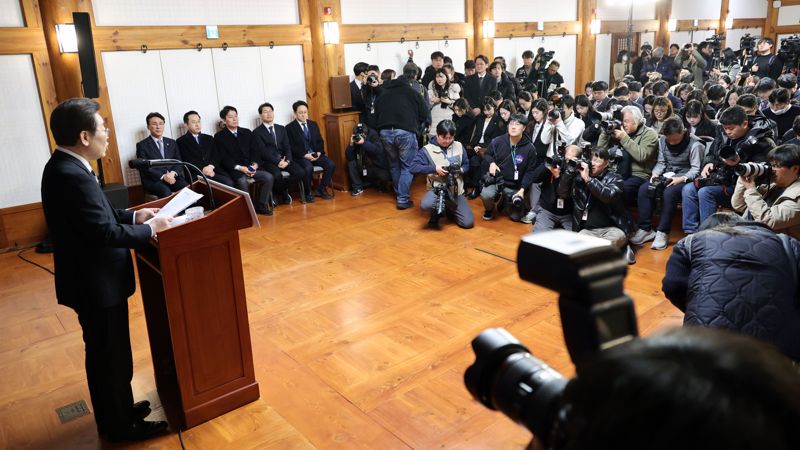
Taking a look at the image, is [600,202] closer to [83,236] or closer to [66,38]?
[83,236]

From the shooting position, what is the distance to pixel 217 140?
6707mm

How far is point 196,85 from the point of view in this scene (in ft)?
21.9

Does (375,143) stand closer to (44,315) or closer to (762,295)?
(44,315)

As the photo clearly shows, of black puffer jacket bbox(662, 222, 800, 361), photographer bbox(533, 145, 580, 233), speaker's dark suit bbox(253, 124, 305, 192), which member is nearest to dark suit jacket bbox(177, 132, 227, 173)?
speaker's dark suit bbox(253, 124, 305, 192)

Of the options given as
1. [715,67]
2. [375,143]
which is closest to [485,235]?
[375,143]

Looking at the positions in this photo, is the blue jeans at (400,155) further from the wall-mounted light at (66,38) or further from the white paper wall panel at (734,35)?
the white paper wall panel at (734,35)

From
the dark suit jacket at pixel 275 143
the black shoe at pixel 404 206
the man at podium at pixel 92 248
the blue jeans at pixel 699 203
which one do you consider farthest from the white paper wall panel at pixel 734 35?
the man at podium at pixel 92 248

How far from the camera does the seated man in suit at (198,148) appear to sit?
21.1 ft

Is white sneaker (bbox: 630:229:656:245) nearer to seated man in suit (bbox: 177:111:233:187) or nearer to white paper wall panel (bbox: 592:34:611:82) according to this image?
seated man in suit (bbox: 177:111:233:187)

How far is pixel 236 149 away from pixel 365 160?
1560 millimetres

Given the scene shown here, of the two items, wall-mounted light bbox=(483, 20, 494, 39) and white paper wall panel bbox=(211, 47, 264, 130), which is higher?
wall-mounted light bbox=(483, 20, 494, 39)

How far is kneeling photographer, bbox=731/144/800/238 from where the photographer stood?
11.2ft

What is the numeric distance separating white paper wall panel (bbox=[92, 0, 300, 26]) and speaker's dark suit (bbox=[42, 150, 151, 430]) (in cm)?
437

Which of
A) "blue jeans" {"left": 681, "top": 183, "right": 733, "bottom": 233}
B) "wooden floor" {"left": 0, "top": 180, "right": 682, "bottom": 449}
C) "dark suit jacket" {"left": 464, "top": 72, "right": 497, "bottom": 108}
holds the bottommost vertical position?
"wooden floor" {"left": 0, "top": 180, "right": 682, "bottom": 449}
